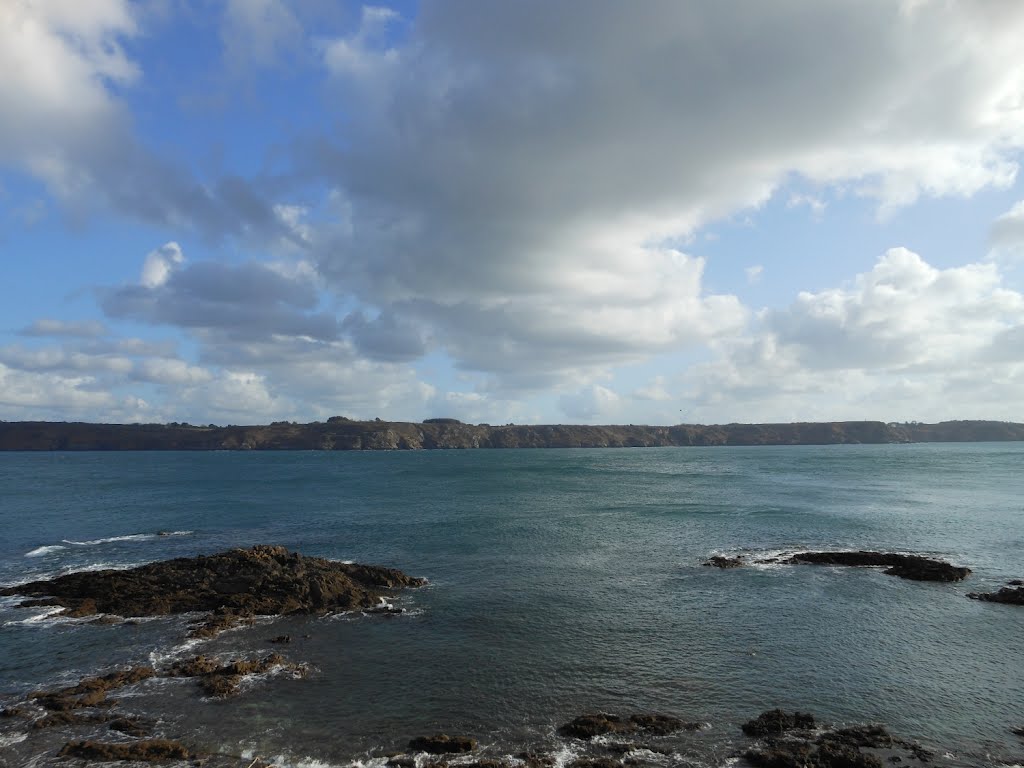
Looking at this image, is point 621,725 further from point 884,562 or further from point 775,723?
point 884,562

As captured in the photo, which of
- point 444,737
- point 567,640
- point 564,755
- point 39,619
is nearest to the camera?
point 564,755

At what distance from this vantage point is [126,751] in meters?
20.6

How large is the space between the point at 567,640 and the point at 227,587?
917 inches

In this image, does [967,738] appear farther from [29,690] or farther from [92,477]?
[92,477]

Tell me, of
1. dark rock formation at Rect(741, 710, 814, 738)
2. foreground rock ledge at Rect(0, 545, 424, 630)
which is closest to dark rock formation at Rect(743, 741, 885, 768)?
dark rock formation at Rect(741, 710, 814, 738)

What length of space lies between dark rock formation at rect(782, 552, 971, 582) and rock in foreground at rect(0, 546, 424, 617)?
31.9 m

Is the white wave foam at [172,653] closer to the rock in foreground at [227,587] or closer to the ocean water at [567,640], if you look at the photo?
the ocean water at [567,640]

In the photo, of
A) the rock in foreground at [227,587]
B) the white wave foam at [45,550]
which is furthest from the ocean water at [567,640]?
the rock in foreground at [227,587]

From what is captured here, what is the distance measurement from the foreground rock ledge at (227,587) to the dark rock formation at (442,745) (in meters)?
17.6

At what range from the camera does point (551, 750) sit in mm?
20969

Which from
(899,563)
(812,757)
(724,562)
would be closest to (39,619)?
(812,757)

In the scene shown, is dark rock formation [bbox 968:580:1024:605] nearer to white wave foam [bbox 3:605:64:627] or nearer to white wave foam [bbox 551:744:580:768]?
white wave foam [bbox 551:744:580:768]

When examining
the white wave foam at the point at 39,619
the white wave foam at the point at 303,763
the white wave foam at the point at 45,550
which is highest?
the white wave foam at the point at 303,763

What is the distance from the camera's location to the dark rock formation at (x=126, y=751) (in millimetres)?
20391
